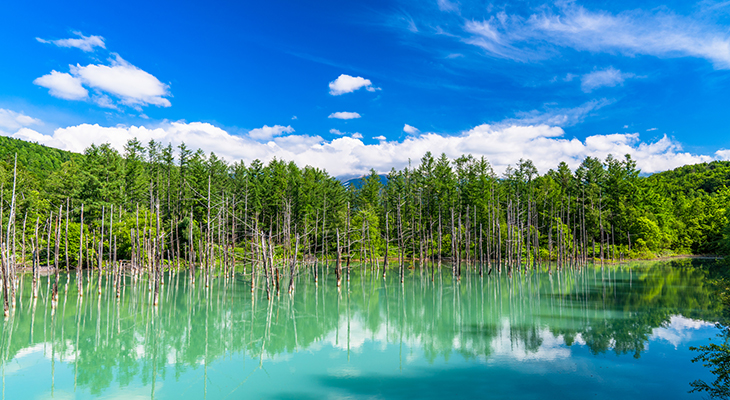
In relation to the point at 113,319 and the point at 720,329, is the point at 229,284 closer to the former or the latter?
the point at 113,319

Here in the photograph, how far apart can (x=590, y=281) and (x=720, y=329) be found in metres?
14.9

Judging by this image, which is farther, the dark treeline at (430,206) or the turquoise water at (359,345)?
the dark treeline at (430,206)

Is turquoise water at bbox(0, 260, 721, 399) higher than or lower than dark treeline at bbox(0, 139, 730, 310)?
lower

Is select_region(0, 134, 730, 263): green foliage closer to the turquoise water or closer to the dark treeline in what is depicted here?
the dark treeline

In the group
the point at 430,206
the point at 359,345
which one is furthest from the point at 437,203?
the point at 359,345

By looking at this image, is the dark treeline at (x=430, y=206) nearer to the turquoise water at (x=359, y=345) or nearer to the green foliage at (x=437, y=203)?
the green foliage at (x=437, y=203)

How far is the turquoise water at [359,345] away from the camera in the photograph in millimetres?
9195

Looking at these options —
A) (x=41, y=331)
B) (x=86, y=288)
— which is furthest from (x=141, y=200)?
(x=41, y=331)

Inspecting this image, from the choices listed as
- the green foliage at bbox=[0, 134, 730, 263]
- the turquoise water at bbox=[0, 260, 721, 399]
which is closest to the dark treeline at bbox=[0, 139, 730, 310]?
the green foliage at bbox=[0, 134, 730, 263]

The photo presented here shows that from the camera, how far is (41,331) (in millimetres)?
14156

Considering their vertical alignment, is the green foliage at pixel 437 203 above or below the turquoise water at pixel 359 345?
above

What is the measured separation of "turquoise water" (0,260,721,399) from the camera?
362 inches

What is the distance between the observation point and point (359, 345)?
42.8 feet

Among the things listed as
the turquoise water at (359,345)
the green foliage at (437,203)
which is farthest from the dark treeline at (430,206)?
the turquoise water at (359,345)
